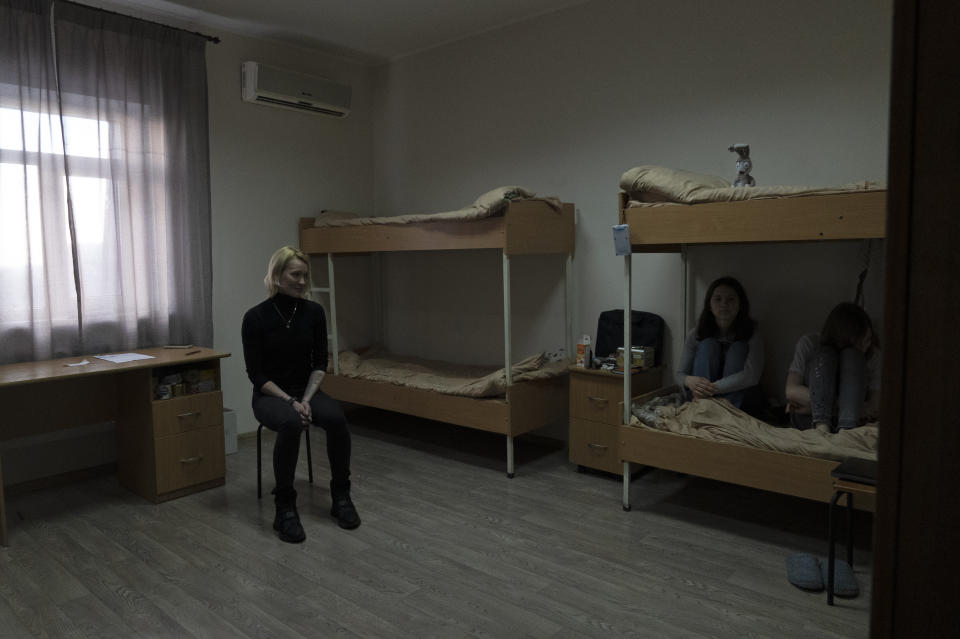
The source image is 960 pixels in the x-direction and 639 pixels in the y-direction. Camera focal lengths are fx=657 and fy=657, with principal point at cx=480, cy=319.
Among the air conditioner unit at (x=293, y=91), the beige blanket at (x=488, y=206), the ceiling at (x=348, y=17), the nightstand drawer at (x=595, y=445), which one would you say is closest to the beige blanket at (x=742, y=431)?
the nightstand drawer at (x=595, y=445)

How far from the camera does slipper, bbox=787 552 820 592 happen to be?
7.51 ft

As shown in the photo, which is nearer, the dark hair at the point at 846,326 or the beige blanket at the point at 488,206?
the dark hair at the point at 846,326

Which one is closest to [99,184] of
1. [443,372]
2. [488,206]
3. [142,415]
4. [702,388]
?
[142,415]

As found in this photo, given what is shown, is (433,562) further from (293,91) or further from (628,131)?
(293,91)

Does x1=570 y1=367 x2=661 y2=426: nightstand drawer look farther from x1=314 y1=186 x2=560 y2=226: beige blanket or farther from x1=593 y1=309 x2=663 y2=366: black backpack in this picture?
x1=314 y1=186 x2=560 y2=226: beige blanket

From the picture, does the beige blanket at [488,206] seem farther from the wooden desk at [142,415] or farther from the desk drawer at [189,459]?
the desk drawer at [189,459]

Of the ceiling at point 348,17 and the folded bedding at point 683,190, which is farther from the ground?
the ceiling at point 348,17

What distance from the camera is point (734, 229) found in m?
2.57

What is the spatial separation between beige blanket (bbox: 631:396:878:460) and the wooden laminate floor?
1.40 feet

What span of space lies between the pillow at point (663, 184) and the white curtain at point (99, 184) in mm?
2584

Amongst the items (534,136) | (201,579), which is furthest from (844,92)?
(201,579)

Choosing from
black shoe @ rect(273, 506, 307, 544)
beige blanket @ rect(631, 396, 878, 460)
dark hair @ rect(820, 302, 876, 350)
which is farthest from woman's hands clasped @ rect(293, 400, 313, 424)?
dark hair @ rect(820, 302, 876, 350)

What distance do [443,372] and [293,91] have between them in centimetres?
210

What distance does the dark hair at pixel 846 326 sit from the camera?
2756mm
